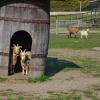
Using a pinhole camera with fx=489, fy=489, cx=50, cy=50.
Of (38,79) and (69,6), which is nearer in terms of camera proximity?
(38,79)

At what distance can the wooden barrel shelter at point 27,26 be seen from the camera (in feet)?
39.3

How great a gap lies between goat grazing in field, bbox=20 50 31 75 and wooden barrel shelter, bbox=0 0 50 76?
181 millimetres

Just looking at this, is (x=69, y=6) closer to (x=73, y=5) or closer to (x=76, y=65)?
(x=73, y=5)

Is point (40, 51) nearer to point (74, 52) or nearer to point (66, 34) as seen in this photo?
point (74, 52)

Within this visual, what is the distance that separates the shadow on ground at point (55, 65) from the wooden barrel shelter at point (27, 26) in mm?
889

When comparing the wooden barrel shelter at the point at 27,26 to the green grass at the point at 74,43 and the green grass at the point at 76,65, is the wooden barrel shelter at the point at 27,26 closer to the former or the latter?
the green grass at the point at 76,65

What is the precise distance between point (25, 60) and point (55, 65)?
97.4 inches

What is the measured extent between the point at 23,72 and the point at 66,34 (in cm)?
1942

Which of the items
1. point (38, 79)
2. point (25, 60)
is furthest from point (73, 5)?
point (38, 79)

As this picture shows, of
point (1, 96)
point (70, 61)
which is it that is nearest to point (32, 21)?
point (1, 96)

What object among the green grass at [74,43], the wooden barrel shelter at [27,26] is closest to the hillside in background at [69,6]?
the green grass at [74,43]

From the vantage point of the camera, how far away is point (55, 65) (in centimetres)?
1480

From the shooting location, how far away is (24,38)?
1347cm

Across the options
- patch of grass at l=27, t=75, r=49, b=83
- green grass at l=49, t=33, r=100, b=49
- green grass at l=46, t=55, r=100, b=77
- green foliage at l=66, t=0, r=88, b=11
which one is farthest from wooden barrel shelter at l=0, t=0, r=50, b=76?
green foliage at l=66, t=0, r=88, b=11
